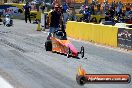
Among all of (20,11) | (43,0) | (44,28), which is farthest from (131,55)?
(43,0)

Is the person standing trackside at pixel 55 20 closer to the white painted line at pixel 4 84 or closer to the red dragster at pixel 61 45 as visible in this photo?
the red dragster at pixel 61 45

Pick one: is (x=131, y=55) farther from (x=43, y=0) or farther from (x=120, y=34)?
(x=43, y=0)

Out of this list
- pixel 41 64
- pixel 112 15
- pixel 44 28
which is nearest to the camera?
pixel 41 64

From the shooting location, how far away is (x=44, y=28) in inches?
1182

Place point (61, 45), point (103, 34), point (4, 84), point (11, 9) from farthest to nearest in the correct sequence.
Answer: point (11, 9)
point (103, 34)
point (61, 45)
point (4, 84)

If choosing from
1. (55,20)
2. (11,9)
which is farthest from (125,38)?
(11,9)

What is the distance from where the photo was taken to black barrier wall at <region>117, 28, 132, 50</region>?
19.3m

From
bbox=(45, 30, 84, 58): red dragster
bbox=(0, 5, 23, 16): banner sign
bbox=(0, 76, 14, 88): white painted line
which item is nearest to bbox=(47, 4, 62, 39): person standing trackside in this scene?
bbox=(45, 30, 84, 58): red dragster

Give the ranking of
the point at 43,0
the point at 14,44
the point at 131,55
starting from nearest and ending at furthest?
the point at 131,55 < the point at 14,44 < the point at 43,0

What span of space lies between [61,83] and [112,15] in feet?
74.9

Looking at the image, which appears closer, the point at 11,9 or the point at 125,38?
the point at 125,38

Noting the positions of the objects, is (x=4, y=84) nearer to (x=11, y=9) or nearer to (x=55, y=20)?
(x=55, y=20)

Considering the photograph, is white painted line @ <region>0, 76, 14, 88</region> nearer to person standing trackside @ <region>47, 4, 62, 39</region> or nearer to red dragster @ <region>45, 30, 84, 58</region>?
red dragster @ <region>45, 30, 84, 58</region>

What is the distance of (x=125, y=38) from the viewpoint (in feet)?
64.7
